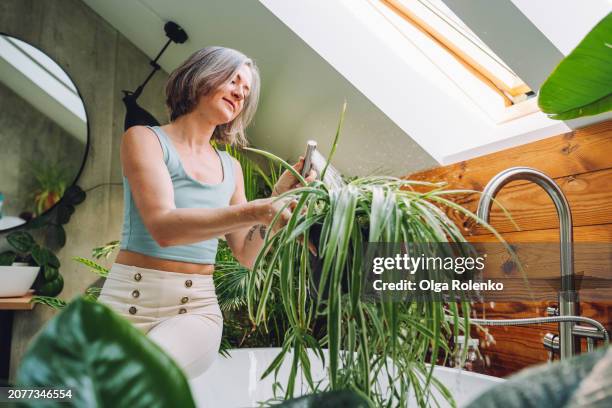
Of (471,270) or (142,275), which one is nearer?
(471,270)

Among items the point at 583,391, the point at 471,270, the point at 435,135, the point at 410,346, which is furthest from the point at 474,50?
the point at 583,391

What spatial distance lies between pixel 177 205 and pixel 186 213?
0.32 metres

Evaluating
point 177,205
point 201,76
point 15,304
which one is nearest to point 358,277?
point 177,205

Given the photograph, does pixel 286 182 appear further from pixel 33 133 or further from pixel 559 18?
pixel 33 133

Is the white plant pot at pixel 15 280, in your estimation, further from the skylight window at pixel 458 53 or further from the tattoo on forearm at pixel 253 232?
the skylight window at pixel 458 53

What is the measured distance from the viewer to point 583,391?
227 millimetres

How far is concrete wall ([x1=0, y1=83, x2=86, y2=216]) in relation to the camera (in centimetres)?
253

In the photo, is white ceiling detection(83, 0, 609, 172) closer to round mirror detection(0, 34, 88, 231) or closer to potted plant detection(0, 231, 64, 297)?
round mirror detection(0, 34, 88, 231)

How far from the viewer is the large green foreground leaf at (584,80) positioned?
58 cm

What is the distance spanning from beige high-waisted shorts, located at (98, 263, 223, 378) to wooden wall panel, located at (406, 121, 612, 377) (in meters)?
0.64

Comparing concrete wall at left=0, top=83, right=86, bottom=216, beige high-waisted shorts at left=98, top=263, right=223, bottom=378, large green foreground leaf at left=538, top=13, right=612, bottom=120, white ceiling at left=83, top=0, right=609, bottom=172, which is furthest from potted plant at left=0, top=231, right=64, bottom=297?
large green foreground leaf at left=538, top=13, right=612, bottom=120

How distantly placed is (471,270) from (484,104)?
1345 millimetres

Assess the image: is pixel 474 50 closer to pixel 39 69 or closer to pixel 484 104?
pixel 484 104

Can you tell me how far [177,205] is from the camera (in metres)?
1.16
